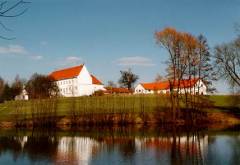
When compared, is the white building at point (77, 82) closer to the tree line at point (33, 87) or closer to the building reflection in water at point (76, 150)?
the tree line at point (33, 87)

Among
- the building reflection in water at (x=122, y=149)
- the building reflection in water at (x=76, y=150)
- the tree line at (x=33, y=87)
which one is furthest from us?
the tree line at (x=33, y=87)

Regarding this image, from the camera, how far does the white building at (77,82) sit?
108m

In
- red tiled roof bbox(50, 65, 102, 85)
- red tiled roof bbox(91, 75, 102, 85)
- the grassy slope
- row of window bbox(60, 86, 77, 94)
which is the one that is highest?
red tiled roof bbox(50, 65, 102, 85)

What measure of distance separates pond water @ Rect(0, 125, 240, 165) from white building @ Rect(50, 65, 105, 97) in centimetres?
6827

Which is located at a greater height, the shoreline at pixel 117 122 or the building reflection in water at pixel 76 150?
the shoreline at pixel 117 122

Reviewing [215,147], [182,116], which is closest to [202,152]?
[215,147]

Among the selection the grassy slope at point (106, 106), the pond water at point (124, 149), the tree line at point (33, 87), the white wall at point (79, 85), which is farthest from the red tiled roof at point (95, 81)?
the pond water at point (124, 149)

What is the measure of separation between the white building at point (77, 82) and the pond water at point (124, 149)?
68.3m

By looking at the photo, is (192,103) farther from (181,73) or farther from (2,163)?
(2,163)

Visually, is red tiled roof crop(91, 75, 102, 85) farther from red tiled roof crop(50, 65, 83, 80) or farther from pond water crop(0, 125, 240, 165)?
pond water crop(0, 125, 240, 165)

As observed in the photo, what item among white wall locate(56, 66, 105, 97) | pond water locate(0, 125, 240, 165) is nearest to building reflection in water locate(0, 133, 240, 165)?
pond water locate(0, 125, 240, 165)

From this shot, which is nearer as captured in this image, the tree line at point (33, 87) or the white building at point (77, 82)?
the tree line at point (33, 87)

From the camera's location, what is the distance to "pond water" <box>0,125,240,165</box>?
917 inches

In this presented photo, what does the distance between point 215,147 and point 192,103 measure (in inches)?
1084
